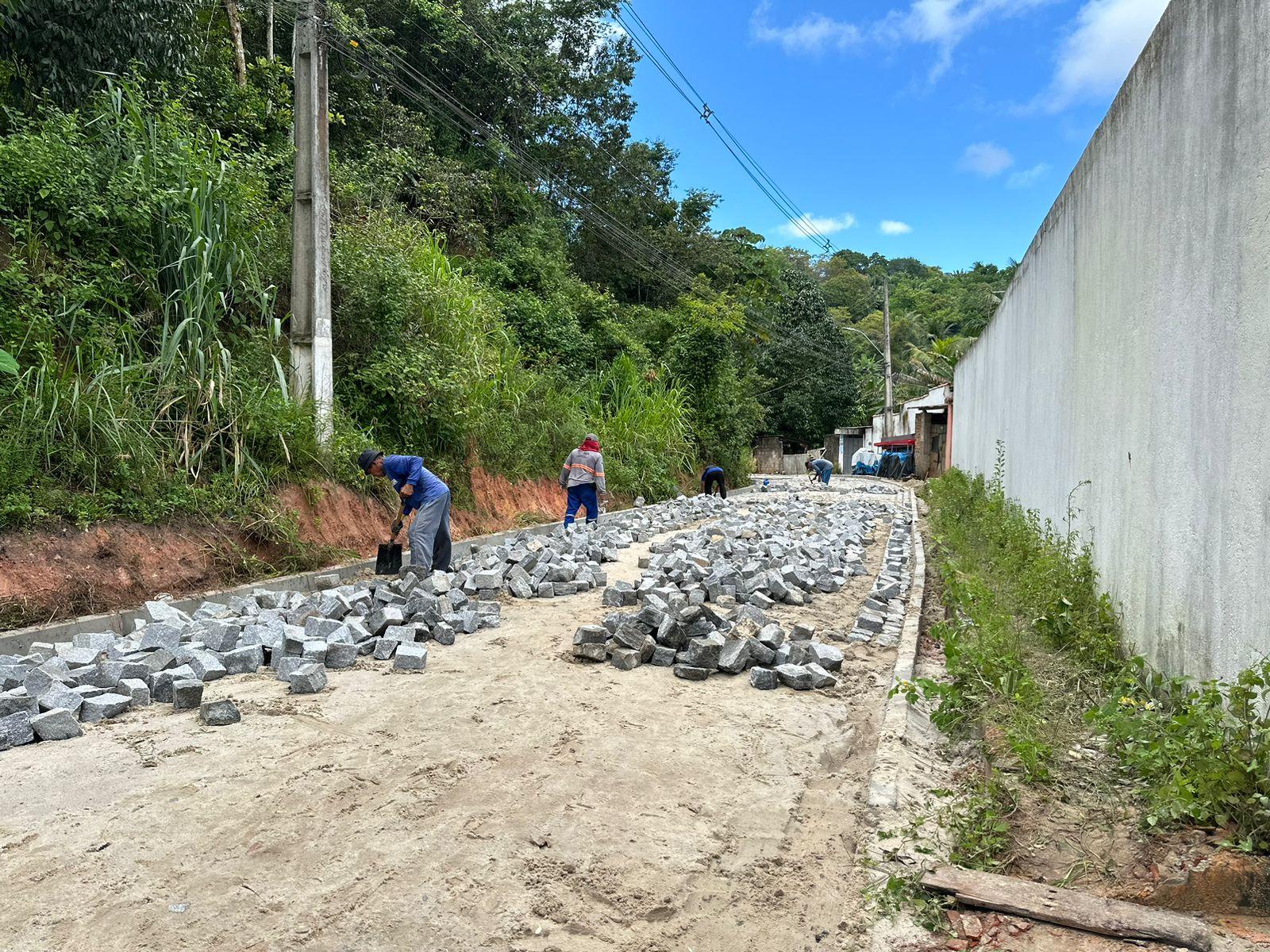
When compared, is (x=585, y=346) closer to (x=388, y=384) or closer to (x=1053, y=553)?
(x=388, y=384)

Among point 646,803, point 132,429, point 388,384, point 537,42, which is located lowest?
point 646,803

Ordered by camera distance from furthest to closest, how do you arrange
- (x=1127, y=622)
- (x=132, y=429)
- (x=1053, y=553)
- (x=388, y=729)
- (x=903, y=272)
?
(x=903, y=272) < (x=132, y=429) < (x=1053, y=553) < (x=1127, y=622) < (x=388, y=729)

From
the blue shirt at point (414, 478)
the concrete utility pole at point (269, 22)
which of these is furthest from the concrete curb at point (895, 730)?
the concrete utility pole at point (269, 22)

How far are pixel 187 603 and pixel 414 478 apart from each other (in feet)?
7.33

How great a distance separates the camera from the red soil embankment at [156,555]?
227 inches

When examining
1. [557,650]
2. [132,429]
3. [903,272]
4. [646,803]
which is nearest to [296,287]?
[132,429]

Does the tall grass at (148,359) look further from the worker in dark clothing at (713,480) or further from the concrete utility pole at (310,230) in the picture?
the worker in dark clothing at (713,480)

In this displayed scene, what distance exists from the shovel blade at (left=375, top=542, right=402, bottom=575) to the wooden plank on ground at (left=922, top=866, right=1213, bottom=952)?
6.46 meters

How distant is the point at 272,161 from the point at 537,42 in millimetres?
16753

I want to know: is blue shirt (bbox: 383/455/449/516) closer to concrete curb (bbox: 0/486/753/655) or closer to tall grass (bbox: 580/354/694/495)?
concrete curb (bbox: 0/486/753/655)

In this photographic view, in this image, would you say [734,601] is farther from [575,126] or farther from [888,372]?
[888,372]

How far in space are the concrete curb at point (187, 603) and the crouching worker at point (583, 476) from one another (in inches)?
66.6

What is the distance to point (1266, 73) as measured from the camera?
298 centimetres

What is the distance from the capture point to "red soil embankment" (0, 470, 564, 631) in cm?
578
